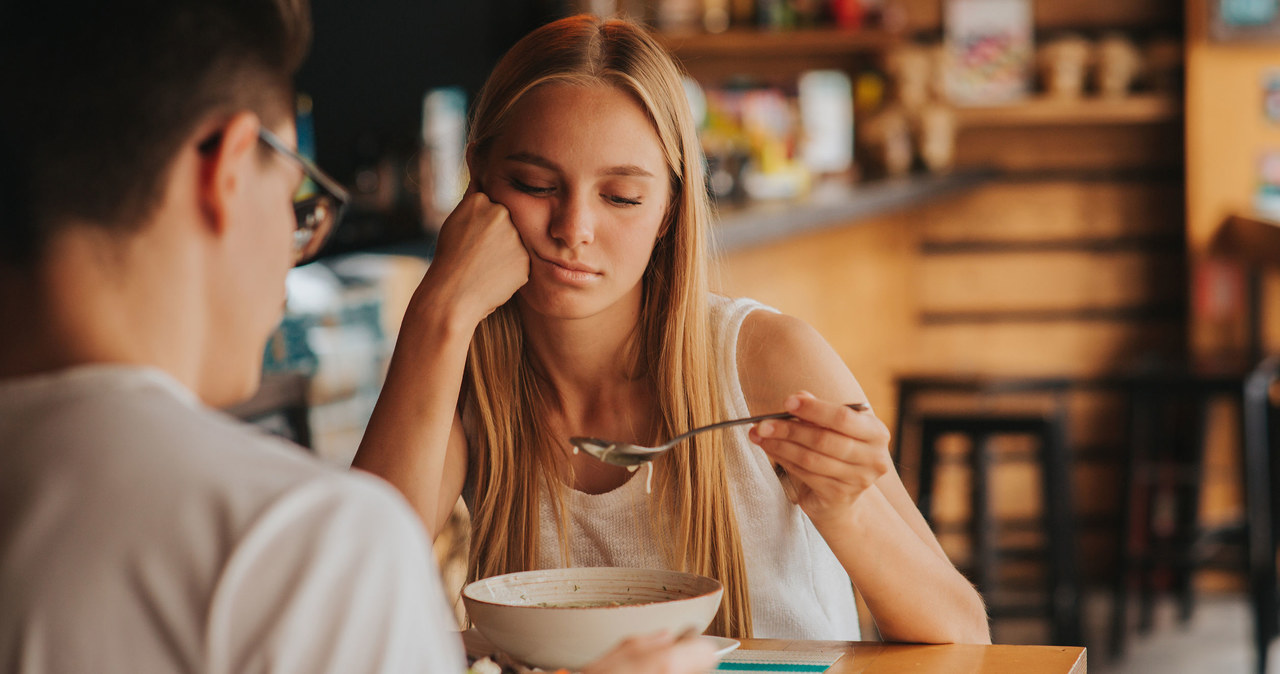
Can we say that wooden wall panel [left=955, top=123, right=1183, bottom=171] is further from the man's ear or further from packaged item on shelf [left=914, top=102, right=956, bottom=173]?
the man's ear

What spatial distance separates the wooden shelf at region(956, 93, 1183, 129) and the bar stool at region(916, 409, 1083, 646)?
1.93 m

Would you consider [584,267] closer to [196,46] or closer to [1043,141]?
[196,46]

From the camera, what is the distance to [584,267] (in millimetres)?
1445

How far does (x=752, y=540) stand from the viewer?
153cm

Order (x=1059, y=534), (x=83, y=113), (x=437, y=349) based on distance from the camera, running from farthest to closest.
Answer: (x=1059, y=534)
(x=437, y=349)
(x=83, y=113)

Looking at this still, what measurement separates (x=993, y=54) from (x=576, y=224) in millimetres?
4555

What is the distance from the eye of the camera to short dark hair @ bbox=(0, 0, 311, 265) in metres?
0.62

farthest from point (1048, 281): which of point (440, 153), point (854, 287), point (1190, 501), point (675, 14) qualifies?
point (440, 153)

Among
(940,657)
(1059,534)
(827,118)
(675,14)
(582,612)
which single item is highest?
(675,14)

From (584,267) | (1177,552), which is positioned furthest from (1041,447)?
(584,267)

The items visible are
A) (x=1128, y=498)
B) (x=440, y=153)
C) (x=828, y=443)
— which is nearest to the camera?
(x=828, y=443)

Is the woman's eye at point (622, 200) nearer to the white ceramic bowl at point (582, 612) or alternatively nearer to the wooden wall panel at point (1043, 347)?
the white ceramic bowl at point (582, 612)

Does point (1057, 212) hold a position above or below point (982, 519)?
above

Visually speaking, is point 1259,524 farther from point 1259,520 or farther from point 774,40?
point 774,40
